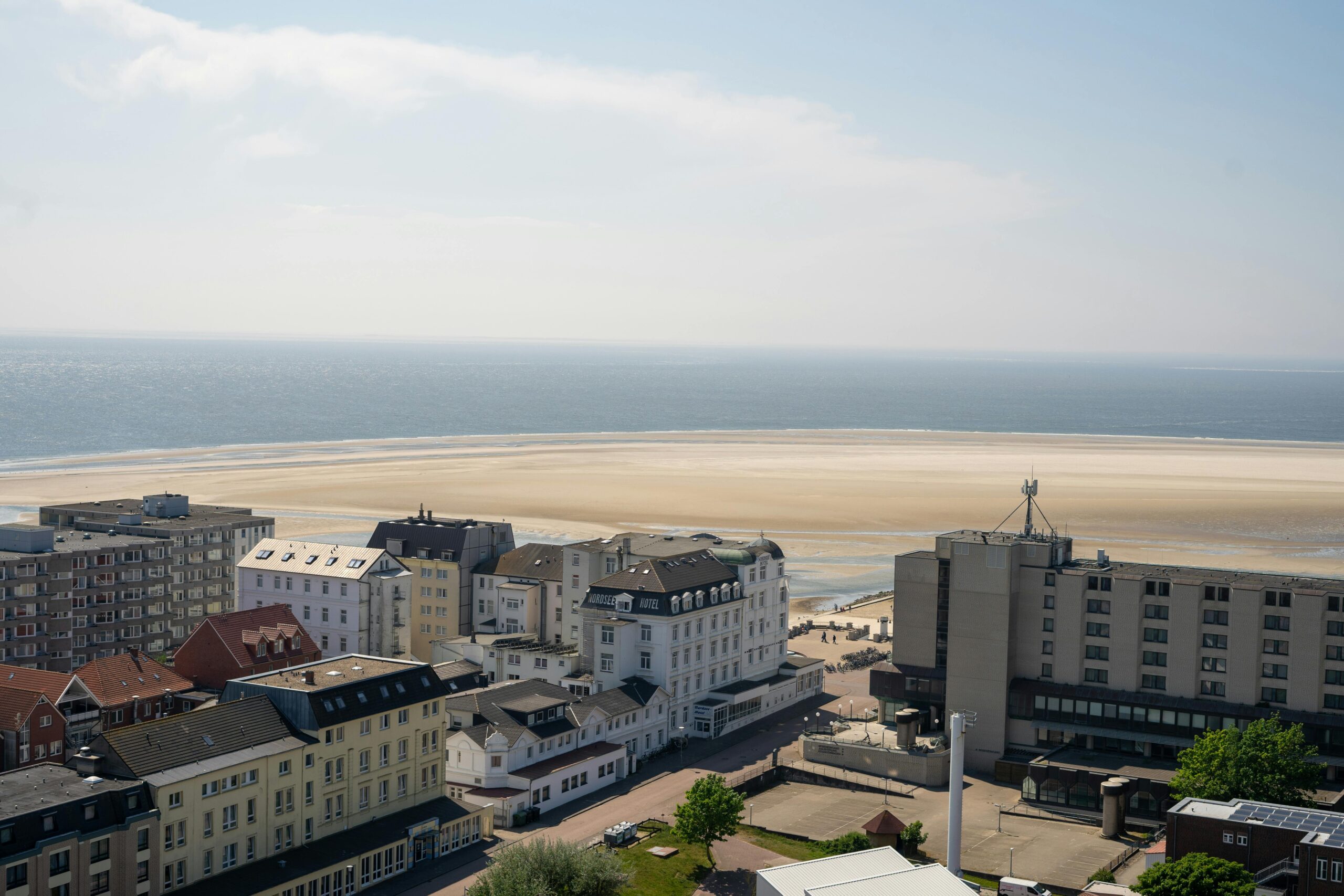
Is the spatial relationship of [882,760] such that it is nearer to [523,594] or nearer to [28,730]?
[523,594]

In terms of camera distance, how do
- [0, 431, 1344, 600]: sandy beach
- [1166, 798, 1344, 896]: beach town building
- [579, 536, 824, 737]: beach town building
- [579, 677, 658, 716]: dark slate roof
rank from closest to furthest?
[1166, 798, 1344, 896]: beach town building
[579, 677, 658, 716]: dark slate roof
[579, 536, 824, 737]: beach town building
[0, 431, 1344, 600]: sandy beach

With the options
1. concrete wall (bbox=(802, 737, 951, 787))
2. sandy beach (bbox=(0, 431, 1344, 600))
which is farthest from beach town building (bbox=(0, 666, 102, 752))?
sandy beach (bbox=(0, 431, 1344, 600))

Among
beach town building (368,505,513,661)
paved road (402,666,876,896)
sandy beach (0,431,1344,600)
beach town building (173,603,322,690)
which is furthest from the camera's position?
sandy beach (0,431,1344,600)

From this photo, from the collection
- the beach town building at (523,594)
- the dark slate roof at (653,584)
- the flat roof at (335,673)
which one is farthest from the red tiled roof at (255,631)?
the dark slate roof at (653,584)

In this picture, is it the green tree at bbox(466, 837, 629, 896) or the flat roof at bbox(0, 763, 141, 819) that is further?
the green tree at bbox(466, 837, 629, 896)

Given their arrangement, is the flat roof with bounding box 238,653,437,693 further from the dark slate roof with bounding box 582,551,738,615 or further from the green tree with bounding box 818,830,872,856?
the green tree with bounding box 818,830,872,856

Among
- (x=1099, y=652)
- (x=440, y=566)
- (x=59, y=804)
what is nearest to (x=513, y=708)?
(x=59, y=804)

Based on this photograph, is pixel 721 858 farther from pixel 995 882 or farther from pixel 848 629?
pixel 848 629

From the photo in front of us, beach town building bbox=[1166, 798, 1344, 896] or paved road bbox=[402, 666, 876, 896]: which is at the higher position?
beach town building bbox=[1166, 798, 1344, 896]
